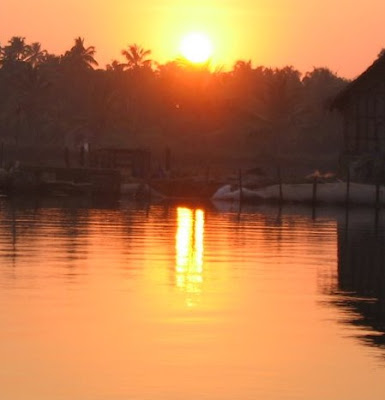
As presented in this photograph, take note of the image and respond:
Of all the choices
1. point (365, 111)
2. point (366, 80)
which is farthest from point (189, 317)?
point (365, 111)

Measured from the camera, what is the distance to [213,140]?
118 metres

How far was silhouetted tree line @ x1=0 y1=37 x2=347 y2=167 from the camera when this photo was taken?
112688 mm

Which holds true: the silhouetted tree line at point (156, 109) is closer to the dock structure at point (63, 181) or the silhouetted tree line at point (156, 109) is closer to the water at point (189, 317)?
the dock structure at point (63, 181)

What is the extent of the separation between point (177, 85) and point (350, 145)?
65.4 metres

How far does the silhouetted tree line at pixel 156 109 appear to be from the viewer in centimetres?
11269

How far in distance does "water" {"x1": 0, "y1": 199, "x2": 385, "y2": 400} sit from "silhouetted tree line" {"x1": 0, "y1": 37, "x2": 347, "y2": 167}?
2905 inches

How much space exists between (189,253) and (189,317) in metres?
11.6

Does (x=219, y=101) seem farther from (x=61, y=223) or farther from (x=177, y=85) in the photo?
(x=61, y=223)

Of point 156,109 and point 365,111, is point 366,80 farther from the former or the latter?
point 156,109

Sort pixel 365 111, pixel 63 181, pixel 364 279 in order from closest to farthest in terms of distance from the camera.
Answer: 1. pixel 364 279
2. pixel 365 111
3. pixel 63 181

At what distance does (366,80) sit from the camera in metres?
66.1

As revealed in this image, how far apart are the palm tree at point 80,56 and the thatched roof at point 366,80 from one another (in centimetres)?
7457

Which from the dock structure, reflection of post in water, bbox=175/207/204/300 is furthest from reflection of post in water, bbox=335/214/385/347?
the dock structure

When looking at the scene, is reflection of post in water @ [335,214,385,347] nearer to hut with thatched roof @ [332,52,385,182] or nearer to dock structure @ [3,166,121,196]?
hut with thatched roof @ [332,52,385,182]
